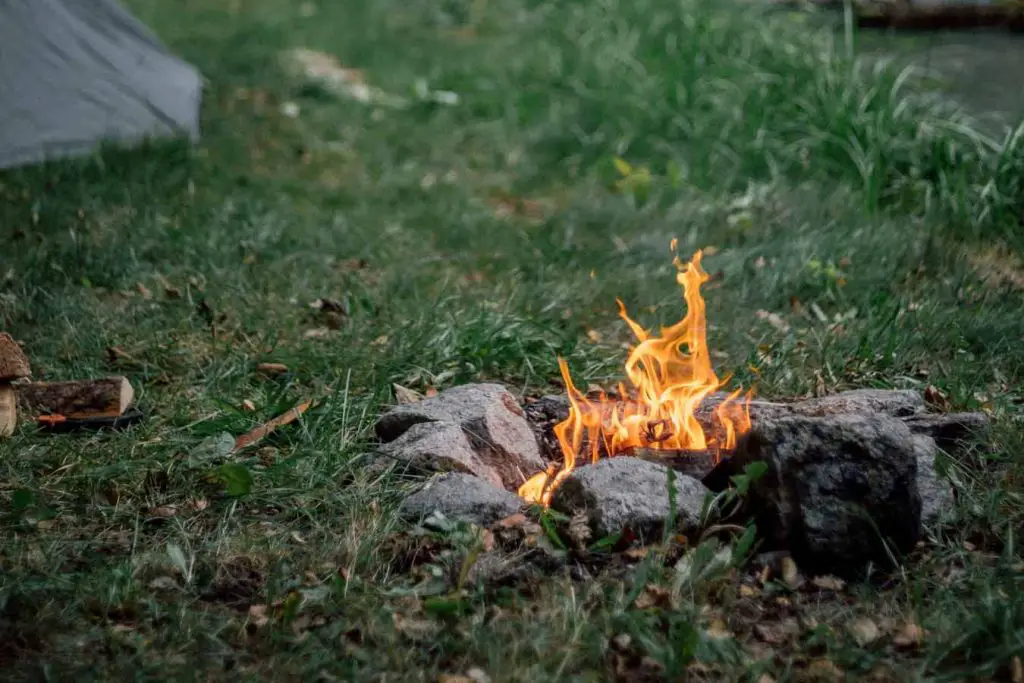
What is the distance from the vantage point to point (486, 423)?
361 cm

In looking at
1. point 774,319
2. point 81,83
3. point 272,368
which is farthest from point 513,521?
point 81,83

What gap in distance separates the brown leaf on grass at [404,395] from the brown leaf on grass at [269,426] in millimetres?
345

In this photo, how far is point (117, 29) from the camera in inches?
276

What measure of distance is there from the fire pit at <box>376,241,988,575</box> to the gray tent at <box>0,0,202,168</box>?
151 inches

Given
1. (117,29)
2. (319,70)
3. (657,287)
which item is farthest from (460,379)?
(319,70)

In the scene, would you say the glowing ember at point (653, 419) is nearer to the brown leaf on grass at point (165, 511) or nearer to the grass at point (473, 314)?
the grass at point (473, 314)

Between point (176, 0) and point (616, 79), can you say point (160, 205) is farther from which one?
point (176, 0)

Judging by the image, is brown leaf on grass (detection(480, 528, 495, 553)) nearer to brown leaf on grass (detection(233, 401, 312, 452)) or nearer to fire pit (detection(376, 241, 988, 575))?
fire pit (detection(376, 241, 988, 575))

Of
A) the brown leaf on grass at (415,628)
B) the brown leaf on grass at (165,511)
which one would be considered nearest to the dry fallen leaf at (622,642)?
the brown leaf on grass at (415,628)

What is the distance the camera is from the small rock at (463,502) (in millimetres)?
3211

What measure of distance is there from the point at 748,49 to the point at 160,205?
432 centimetres

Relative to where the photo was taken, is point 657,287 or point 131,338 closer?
point 131,338

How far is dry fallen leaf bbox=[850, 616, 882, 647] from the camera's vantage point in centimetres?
280

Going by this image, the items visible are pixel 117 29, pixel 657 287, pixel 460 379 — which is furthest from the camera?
pixel 117 29
